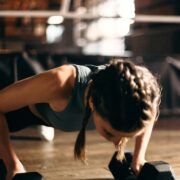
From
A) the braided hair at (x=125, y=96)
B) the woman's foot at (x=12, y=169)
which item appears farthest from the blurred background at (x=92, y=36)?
the woman's foot at (x=12, y=169)

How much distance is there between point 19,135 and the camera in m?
2.26

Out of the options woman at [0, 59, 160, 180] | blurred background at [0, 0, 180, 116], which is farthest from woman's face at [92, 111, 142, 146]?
blurred background at [0, 0, 180, 116]

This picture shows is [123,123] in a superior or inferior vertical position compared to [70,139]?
superior

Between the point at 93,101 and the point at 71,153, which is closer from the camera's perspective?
the point at 93,101

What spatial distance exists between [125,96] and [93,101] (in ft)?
0.32

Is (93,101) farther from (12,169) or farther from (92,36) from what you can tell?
(92,36)

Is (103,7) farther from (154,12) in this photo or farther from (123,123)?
(123,123)

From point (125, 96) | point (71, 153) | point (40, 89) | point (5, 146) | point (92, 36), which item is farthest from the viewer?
point (92, 36)

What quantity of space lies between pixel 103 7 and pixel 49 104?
4159 millimetres

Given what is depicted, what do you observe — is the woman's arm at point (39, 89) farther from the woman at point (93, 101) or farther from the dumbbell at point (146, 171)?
the dumbbell at point (146, 171)

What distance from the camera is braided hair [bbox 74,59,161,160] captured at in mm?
964

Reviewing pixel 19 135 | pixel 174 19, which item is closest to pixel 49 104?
pixel 19 135

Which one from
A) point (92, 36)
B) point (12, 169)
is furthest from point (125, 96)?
point (92, 36)

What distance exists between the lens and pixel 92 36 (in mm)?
6703
